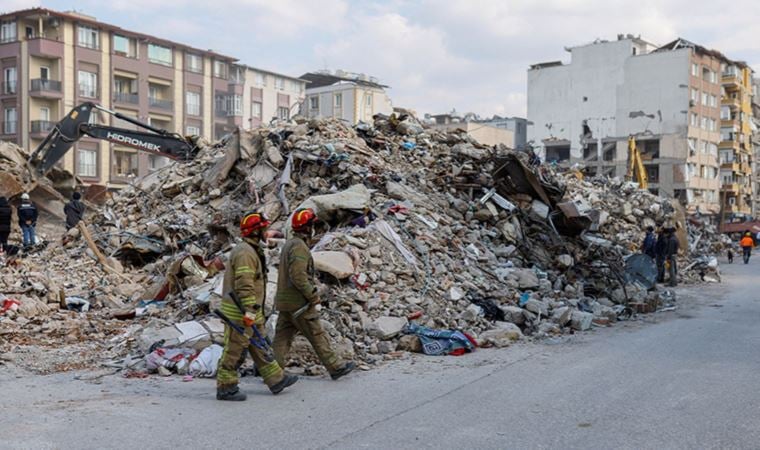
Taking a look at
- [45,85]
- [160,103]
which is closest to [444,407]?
[45,85]

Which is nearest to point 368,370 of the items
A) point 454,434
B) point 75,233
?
point 454,434

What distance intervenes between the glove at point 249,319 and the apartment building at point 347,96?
167 ft

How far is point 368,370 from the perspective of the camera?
820 cm

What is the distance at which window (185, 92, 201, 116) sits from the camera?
187 feet

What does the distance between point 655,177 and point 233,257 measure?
2535 inches

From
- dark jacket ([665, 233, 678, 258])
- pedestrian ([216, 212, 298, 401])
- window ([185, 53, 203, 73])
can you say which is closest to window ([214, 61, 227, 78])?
window ([185, 53, 203, 73])

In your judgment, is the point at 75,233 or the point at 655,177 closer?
the point at 75,233

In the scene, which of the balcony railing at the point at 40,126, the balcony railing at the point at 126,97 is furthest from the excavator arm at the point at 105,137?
the balcony railing at the point at 126,97

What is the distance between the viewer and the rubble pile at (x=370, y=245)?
9953mm

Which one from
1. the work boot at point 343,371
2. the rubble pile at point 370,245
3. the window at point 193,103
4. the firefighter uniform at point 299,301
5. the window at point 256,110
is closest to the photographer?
the firefighter uniform at point 299,301

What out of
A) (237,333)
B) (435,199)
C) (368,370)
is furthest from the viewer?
(435,199)

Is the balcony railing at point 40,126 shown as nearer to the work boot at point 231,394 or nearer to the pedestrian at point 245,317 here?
the pedestrian at point 245,317

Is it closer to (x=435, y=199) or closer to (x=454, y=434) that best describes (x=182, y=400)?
(x=454, y=434)

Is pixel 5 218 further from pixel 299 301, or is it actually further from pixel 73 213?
pixel 299 301
